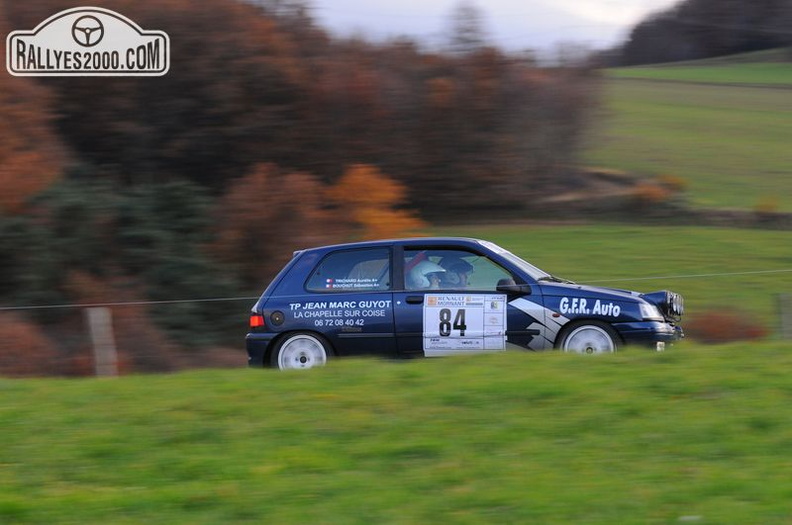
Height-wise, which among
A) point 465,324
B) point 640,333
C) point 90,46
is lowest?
point 640,333

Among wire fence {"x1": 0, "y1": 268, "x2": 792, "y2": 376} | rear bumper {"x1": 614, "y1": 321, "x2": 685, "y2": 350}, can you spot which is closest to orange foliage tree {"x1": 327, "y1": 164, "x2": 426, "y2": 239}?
wire fence {"x1": 0, "y1": 268, "x2": 792, "y2": 376}

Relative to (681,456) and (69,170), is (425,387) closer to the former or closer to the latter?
(681,456)

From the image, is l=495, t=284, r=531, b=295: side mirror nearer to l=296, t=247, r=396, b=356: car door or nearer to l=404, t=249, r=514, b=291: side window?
l=404, t=249, r=514, b=291: side window

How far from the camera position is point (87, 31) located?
24.9 meters

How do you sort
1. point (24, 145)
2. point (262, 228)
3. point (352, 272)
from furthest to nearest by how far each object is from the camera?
point (24, 145) < point (262, 228) < point (352, 272)

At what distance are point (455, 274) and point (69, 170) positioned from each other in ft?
46.3

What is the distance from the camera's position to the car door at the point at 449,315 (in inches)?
396

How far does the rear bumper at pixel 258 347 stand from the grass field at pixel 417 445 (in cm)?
214

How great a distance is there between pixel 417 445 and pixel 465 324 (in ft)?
12.3

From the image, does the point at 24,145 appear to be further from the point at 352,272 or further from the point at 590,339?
the point at 590,339

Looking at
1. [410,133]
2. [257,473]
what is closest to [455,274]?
[257,473]

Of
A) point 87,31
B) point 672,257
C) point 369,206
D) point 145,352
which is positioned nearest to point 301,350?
point 145,352

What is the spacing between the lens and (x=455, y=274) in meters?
10.3

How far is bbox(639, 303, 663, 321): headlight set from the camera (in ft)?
33.1
